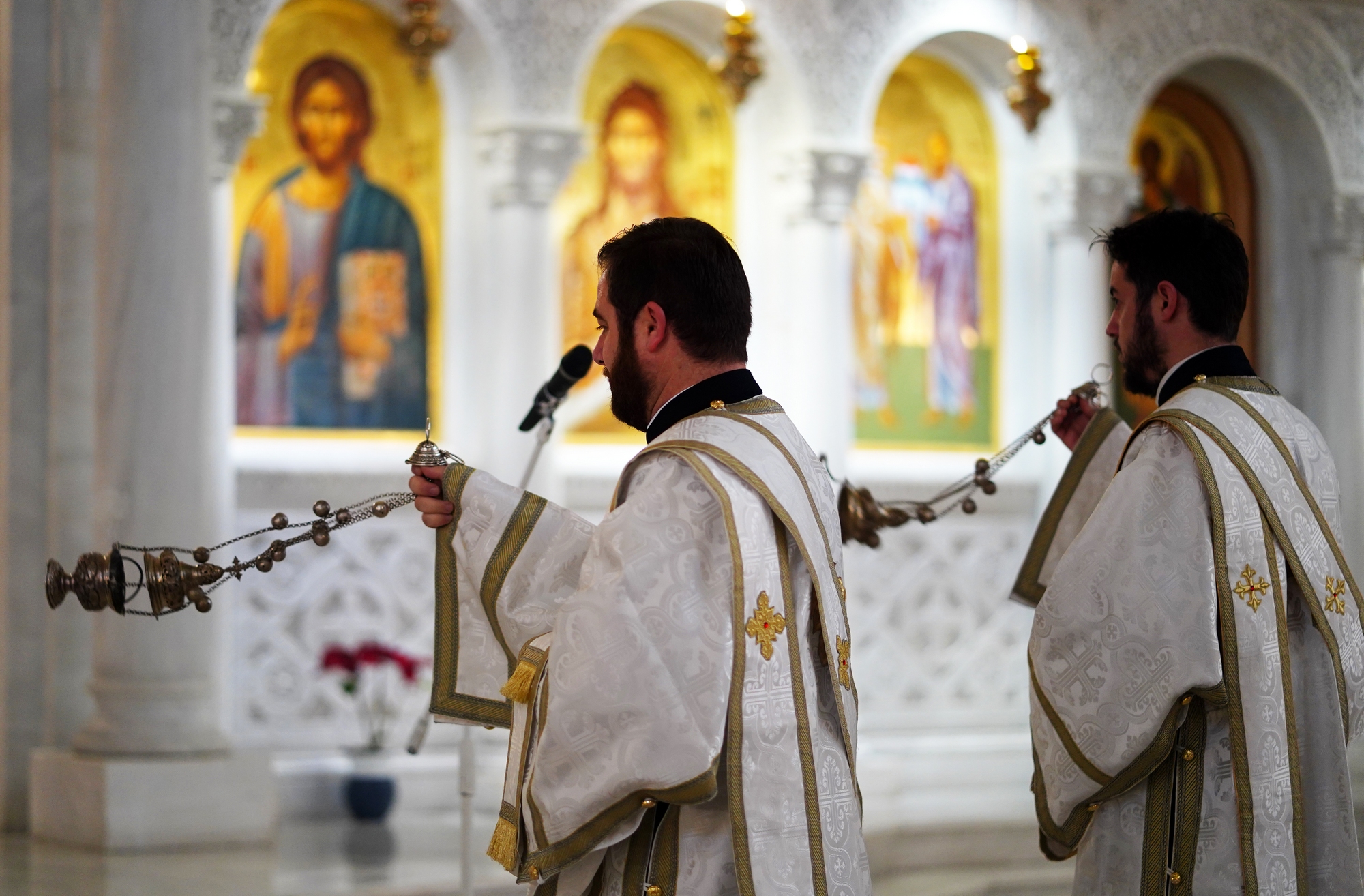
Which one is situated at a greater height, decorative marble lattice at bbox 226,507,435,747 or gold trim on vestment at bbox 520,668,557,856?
gold trim on vestment at bbox 520,668,557,856

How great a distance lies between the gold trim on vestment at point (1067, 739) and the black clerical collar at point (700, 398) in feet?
3.28

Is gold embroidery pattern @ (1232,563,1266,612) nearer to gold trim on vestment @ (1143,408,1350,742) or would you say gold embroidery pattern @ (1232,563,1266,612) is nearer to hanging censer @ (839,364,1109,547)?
gold trim on vestment @ (1143,408,1350,742)

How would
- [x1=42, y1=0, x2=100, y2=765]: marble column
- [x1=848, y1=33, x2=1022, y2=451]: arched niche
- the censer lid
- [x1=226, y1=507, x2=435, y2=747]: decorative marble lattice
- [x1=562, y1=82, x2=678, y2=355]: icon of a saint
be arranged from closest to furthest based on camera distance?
the censer lid < [x1=42, y1=0, x2=100, y2=765]: marble column < [x1=226, y1=507, x2=435, y2=747]: decorative marble lattice < [x1=562, y1=82, x2=678, y2=355]: icon of a saint < [x1=848, y1=33, x2=1022, y2=451]: arched niche

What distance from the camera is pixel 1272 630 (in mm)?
3322

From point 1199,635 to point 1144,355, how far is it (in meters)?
0.61

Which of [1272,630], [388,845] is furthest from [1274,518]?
[388,845]

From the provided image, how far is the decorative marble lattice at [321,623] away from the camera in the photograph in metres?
7.42

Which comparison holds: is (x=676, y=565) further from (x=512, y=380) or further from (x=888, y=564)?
(x=888, y=564)

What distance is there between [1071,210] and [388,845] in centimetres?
514

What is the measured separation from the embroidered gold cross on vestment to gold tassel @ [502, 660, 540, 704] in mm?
1457

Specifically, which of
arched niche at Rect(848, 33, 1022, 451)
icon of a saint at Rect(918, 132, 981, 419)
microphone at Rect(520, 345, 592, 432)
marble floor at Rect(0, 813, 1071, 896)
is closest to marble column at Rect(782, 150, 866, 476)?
arched niche at Rect(848, 33, 1022, 451)

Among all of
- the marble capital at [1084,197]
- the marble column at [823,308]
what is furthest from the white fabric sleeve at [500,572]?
the marble capital at [1084,197]

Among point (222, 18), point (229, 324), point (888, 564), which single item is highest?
point (222, 18)

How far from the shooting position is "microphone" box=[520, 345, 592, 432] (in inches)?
149
